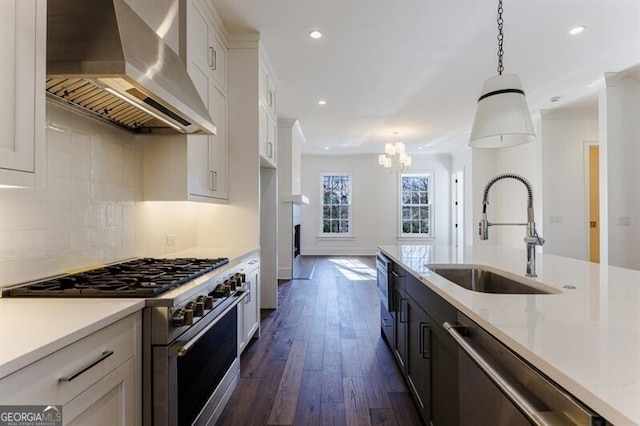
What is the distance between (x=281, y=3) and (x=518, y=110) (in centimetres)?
190

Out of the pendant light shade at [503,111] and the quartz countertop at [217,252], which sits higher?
the pendant light shade at [503,111]

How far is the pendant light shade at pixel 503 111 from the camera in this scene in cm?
181

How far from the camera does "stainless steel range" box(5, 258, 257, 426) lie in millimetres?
1284

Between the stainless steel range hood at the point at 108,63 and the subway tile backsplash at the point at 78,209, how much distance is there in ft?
0.58

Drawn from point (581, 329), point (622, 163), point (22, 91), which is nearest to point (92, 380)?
point (22, 91)

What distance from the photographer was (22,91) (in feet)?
3.42

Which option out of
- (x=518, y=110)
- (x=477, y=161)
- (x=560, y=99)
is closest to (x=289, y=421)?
(x=518, y=110)

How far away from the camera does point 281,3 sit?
259 centimetres

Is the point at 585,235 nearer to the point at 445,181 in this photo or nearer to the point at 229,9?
the point at 445,181

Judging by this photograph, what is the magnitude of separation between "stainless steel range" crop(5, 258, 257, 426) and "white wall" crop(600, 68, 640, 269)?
4.47m

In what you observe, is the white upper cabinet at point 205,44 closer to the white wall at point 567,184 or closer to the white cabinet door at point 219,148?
the white cabinet door at point 219,148

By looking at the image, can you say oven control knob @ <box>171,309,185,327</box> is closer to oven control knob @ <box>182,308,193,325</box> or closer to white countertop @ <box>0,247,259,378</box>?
oven control knob @ <box>182,308,193,325</box>

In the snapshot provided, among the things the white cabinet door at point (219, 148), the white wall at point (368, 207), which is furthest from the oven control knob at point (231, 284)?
the white wall at point (368, 207)

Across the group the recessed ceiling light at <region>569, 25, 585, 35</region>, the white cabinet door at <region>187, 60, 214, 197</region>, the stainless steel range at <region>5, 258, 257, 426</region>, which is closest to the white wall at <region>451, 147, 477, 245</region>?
the recessed ceiling light at <region>569, 25, 585, 35</region>
